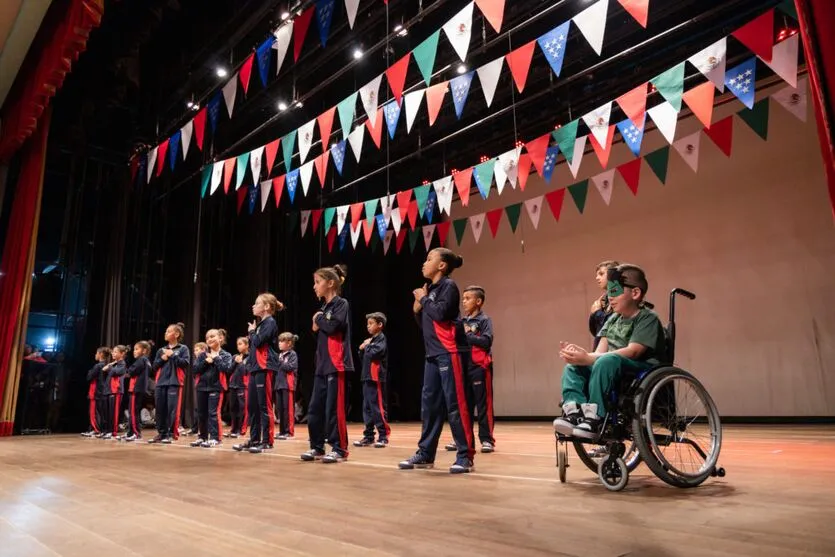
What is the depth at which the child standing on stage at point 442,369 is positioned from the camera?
9.18 feet

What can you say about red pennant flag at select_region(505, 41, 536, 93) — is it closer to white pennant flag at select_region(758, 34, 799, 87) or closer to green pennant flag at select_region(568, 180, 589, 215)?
white pennant flag at select_region(758, 34, 799, 87)

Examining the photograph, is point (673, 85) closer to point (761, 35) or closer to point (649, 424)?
point (761, 35)

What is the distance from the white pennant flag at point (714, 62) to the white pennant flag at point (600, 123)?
33.4 inches

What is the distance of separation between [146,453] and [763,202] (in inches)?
272

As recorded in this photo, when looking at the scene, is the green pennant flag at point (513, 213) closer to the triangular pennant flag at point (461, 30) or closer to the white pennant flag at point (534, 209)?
the white pennant flag at point (534, 209)

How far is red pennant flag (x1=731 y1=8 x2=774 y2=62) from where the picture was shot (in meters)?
3.51

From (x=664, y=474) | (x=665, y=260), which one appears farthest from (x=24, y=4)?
(x=665, y=260)

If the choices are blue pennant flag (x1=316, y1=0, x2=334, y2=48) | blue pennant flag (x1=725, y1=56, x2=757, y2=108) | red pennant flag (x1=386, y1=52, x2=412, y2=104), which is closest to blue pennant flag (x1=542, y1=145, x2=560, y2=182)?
blue pennant flag (x1=725, y1=56, x2=757, y2=108)

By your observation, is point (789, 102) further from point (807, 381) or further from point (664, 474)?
point (664, 474)

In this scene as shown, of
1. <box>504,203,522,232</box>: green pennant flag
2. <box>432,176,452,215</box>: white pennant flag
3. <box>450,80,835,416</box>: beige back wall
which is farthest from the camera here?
<box>504,203,522,232</box>: green pennant flag

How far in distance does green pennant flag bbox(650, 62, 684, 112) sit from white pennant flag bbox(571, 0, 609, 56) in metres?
0.85

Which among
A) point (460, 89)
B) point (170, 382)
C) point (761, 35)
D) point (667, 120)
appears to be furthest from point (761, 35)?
point (170, 382)

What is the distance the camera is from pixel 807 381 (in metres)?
5.89

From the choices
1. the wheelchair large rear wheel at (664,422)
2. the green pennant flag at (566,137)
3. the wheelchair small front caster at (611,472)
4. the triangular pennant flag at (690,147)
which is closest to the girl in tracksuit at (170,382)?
the green pennant flag at (566,137)
